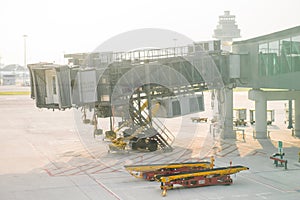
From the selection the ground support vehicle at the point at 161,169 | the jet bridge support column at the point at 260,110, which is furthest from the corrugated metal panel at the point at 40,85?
the jet bridge support column at the point at 260,110

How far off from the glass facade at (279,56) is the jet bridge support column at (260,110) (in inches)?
150

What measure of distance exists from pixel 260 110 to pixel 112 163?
16187 millimetres

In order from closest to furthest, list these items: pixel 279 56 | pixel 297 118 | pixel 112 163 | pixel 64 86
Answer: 1. pixel 64 86
2. pixel 112 163
3. pixel 279 56
4. pixel 297 118

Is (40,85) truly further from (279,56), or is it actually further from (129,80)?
(279,56)

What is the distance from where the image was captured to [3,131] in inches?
1998

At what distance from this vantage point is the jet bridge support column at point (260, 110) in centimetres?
4194

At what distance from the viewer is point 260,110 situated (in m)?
42.3

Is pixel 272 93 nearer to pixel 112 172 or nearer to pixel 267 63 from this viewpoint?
pixel 267 63

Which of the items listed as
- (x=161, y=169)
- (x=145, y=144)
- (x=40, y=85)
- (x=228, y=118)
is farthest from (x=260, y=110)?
(x=40, y=85)

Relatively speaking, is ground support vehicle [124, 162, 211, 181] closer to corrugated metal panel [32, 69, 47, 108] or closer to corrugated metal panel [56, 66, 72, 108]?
corrugated metal panel [56, 66, 72, 108]

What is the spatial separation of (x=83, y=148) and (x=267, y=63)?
52.6 feet

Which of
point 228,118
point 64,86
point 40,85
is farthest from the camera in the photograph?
point 228,118

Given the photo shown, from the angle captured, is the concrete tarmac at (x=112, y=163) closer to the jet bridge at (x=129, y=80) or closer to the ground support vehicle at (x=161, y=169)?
the ground support vehicle at (x=161, y=169)

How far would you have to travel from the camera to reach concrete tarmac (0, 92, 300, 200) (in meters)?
24.0
